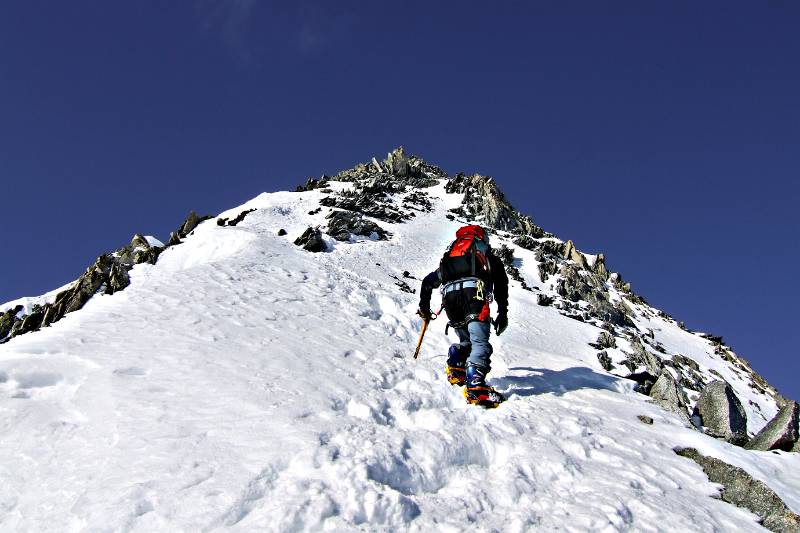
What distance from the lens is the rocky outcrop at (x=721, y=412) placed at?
10.7 m

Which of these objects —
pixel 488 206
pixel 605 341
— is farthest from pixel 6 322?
pixel 488 206

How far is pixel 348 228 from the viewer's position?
91.2 ft

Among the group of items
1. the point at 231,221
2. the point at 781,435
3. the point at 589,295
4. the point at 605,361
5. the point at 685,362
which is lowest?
the point at 781,435

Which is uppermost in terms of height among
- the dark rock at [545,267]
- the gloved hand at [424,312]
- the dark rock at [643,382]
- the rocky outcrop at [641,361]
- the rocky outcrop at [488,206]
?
the rocky outcrop at [488,206]

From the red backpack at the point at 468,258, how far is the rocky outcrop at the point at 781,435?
223 inches

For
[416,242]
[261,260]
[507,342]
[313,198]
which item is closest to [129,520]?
[507,342]

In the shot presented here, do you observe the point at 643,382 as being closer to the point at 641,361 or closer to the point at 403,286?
the point at 641,361

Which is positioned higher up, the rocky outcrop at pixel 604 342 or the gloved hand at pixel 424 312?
the rocky outcrop at pixel 604 342

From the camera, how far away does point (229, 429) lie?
237 inches

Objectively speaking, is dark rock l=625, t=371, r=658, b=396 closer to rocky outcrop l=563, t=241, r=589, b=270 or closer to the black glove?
the black glove

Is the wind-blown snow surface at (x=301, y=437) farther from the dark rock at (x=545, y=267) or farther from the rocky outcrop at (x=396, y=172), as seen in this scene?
the rocky outcrop at (x=396, y=172)

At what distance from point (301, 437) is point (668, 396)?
9444mm

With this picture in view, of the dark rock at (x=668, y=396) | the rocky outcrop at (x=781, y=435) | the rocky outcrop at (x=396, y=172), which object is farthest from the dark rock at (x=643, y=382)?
the rocky outcrop at (x=396, y=172)

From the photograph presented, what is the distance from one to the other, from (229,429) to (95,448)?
4.47 feet
